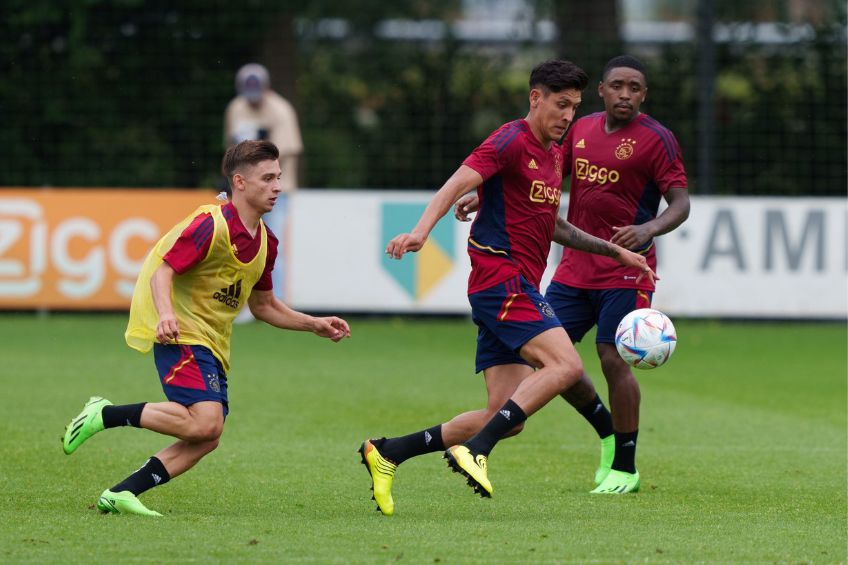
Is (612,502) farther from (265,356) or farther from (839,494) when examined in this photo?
(265,356)

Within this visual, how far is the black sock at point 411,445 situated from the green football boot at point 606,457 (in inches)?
44.8

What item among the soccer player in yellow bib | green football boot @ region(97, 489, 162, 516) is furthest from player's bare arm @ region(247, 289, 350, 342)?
green football boot @ region(97, 489, 162, 516)

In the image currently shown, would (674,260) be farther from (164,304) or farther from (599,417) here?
(164,304)

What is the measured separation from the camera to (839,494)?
7.61m

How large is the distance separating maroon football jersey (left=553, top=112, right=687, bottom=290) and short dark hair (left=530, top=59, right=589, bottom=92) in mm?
1084

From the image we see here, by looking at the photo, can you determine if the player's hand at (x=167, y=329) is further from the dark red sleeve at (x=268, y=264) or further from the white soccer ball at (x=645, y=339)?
the white soccer ball at (x=645, y=339)

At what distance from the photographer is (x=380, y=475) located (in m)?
6.92

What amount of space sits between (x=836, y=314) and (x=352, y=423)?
885cm

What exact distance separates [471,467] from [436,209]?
110 cm

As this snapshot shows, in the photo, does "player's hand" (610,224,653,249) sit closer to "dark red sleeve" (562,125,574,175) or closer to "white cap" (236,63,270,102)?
"dark red sleeve" (562,125,574,175)

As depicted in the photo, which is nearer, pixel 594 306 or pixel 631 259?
pixel 631 259

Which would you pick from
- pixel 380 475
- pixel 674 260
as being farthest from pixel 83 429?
pixel 674 260

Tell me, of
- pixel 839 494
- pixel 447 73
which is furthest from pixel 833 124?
pixel 839 494

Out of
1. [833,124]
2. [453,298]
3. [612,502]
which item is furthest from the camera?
[833,124]
